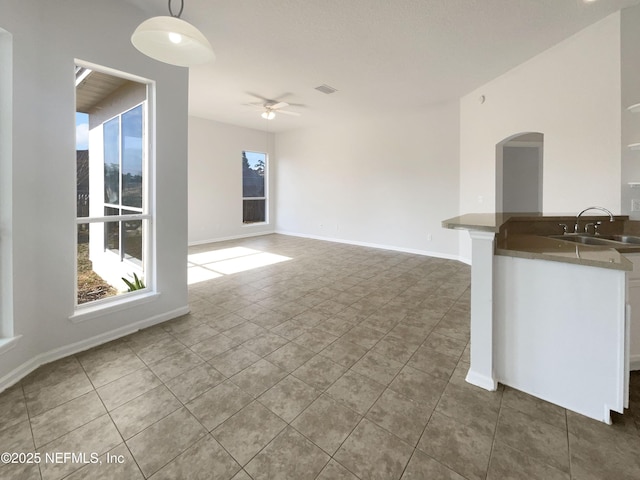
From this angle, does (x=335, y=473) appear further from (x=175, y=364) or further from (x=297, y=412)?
(x=175, y=364)

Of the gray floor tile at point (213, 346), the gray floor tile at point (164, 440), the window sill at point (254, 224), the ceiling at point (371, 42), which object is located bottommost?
the gray floor tile at point (164, 440)

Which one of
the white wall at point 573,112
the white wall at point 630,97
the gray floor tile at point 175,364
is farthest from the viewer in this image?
the white wall at point 573,112

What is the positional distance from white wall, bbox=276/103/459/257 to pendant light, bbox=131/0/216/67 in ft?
16.0

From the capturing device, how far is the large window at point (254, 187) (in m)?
7.92

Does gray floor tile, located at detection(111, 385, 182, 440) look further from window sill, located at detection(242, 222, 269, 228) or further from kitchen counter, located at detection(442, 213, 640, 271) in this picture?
window sill, located at detection(242, 222, 269, 228)

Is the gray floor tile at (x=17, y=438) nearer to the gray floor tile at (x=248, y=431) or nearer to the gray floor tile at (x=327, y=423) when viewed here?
the gray floor tile at (x=248, y=431)

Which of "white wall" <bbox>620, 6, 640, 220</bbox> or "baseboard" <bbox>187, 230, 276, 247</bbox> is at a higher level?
"white wall" <bbox>620, 6, 640, 220</bbox>

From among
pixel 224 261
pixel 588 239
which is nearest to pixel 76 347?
pixel 224 261

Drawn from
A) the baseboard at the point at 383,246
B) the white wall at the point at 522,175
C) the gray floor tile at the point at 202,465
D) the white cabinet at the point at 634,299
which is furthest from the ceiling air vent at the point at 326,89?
the white wall at the point at 522,175

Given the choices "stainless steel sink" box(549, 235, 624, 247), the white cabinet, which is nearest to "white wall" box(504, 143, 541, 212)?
"stainless steel sink" box(549, 235, 624, 247)

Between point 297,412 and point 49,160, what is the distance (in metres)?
2.43

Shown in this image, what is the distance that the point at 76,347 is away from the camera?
7.41 feet

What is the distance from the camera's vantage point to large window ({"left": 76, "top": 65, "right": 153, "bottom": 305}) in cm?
236

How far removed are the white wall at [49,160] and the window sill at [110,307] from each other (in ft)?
0.11
